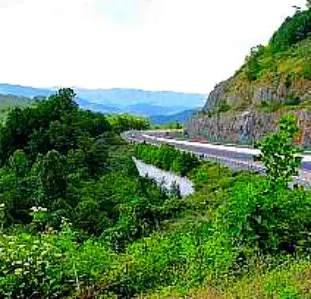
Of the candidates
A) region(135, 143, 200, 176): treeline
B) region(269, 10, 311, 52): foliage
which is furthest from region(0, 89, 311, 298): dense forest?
region(269, 10, 311, 52): foliage

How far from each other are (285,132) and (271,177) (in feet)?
2.81

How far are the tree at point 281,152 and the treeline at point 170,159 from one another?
2590 cm

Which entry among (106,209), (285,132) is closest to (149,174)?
(106,209)

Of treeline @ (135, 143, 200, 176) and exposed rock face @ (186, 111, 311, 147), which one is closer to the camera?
treeline @ (135, 143, 200, 176)

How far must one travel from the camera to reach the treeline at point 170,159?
39469 mm

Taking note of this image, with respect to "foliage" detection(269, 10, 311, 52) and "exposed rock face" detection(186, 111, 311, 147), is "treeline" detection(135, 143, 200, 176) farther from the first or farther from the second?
"foliage" detection(269, 10, 311, 52)

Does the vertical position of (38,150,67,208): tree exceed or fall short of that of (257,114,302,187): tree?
it falls short

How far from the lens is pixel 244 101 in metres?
68.2

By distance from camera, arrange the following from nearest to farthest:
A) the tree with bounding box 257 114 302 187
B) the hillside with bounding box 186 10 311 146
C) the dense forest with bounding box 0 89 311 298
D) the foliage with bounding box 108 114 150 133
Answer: the dense forest with bounding box 0 89 311 298
the tree with bounding box 257 114 302 187
the hillside with bounding box 186 10 311 146
the foliage with bounding box 108 114 150 133

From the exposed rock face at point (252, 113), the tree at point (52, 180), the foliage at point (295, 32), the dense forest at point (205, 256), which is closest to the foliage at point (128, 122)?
the foliage at point (295, 32)

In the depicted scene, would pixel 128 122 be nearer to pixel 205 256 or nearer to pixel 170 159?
pixel 170 159

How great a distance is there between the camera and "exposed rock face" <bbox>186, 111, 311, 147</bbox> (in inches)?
1804

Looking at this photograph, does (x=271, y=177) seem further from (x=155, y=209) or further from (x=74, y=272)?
(x=155, y=209)

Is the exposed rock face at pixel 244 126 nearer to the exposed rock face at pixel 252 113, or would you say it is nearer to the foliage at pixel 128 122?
the exposed rock face at pixel 252 113
